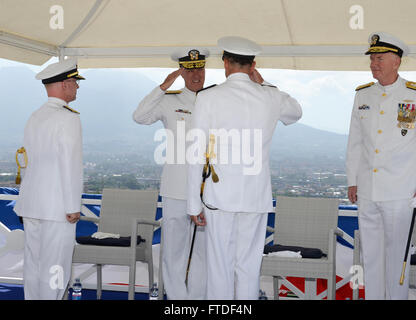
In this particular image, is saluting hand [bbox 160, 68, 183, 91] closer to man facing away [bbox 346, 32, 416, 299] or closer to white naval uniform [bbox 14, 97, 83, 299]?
white naval uniform [bbox 14, 97, 83, 299]

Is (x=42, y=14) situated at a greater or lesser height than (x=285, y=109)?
greater

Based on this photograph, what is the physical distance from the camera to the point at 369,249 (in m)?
3.68

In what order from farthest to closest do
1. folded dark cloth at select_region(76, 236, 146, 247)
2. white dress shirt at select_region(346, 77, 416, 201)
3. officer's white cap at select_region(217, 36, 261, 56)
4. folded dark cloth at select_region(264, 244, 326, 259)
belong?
folded dark cloth at select_region(76, 236, 146, 247) → folded dark cloth at select_region(264, 244, 326, 259) → white dress shirt at select_region(346, 77, 416, 201) → officer's white cap at select_region(217, 36, 261, 56)

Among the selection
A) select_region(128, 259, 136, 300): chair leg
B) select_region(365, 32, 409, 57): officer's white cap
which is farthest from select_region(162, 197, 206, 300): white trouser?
select_region(365, 32, 409, 57): officer's white cap

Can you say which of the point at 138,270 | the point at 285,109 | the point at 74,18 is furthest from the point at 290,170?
the point at 285,109

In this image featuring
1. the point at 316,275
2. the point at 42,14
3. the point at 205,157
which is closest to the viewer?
the point at 205,157

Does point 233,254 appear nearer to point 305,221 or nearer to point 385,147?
point 385,147

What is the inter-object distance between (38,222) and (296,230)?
2.33 meters

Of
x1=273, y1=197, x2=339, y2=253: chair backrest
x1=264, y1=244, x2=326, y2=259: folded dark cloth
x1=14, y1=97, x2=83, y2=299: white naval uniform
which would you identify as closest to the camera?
x1=14, y1=97, x2=83, y2=299: white naval uniform

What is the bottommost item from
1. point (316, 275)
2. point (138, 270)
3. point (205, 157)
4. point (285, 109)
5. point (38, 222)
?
point (138, 270)

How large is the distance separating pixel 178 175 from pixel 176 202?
0.20m

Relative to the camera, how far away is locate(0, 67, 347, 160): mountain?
10547 millimetres
